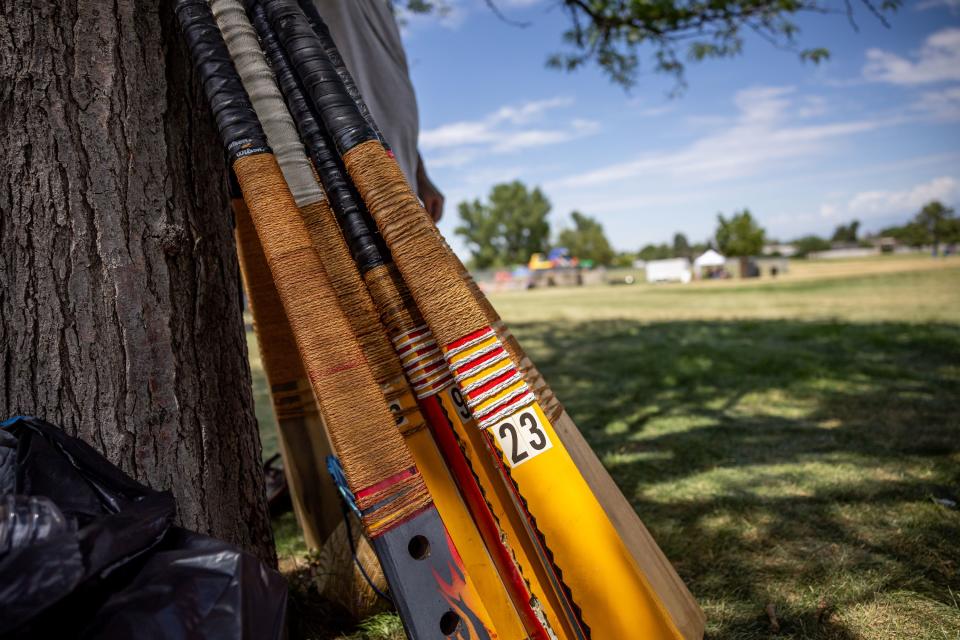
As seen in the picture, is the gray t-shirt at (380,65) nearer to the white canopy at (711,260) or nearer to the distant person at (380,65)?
the distant person at (380,65)

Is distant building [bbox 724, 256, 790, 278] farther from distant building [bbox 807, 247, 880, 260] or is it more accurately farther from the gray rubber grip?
the gray rubber grip

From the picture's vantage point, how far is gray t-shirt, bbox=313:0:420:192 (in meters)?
2.38

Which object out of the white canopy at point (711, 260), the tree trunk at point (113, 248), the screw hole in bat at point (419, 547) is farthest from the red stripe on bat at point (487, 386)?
the white canopy at point (711, 260)

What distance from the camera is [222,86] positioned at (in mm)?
1633

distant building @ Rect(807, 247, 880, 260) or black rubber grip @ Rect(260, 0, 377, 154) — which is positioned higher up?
black rubber grip @ Rect(260, 0, 377, 154)

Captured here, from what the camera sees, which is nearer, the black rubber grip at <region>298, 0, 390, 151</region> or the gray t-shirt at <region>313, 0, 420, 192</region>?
the black rubber grip at <region>298, 0, 390, 151</region>

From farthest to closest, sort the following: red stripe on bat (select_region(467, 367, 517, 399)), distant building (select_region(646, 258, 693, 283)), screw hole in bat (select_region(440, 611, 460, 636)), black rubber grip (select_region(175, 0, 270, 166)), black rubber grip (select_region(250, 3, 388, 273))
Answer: distant building (select_region(646, 258, 693, 283)), black rubber grip (select_region(250, 3, 388, 273)), black rubber grip (select_region(175, 0, 270, 166)), red stripe on bat (select_region(467, 367, 517, 399)), screw hole in bat (select_region(440, 611, 460, 636))

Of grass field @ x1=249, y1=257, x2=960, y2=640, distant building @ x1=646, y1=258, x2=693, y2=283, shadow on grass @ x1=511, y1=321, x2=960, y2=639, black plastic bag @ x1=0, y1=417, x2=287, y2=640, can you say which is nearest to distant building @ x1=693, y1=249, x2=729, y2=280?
distant building @ x1=646, y1=258, x2=693, y2=283

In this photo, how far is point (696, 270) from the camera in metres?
39.0

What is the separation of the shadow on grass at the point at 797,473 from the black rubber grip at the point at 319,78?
1719 millimetres

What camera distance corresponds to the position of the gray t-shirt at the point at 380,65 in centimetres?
238

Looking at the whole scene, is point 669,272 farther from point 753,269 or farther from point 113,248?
point 113,248

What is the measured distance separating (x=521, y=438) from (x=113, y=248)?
1.15 meters

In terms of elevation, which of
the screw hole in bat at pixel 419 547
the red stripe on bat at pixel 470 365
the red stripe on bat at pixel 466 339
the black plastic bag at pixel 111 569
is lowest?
the screw hole in bat at pixel 419 547
